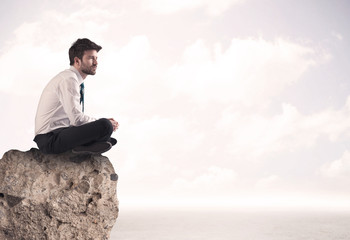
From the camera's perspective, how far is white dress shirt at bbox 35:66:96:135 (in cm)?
395

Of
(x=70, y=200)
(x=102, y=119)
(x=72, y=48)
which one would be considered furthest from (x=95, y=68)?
(x=70, y=200)

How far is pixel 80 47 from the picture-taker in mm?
4215

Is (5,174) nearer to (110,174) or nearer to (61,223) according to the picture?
(61,223)

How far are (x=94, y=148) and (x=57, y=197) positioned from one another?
0.63 metres

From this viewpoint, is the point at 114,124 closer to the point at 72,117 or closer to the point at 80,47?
the point at 72,117

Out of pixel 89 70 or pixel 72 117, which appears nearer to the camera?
pixel 72 117

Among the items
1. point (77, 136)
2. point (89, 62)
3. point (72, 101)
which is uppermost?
point (89, 62)

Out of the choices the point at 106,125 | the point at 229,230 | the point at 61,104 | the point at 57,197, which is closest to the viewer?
the point at 106,125

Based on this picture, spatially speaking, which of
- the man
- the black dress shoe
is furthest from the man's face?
the black dress shoe

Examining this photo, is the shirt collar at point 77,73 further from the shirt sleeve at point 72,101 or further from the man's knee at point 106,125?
the man's knee at point 106,125

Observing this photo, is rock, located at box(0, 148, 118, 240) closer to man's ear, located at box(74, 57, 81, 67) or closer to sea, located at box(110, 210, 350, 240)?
man's ear, located at box(74, 57, 81, 67)

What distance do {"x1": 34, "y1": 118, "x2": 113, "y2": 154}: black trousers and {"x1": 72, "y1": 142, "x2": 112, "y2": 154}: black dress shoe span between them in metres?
0.04

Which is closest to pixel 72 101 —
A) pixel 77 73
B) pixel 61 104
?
pixel 61 104

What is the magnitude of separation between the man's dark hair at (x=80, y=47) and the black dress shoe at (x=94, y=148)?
958 millimetres
